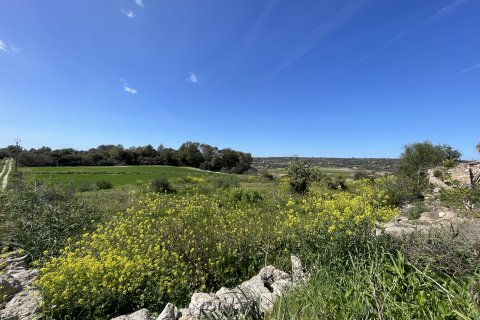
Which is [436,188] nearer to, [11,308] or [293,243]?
[293,243]

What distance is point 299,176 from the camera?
15633 millimetres

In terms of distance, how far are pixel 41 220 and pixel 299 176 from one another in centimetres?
1233

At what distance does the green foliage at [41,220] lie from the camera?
595 cm

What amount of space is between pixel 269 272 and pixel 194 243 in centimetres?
162

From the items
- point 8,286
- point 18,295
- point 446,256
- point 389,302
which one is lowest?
point 18,295

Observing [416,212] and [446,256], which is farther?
[416,212]

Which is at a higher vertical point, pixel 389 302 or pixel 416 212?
pixel 389 302

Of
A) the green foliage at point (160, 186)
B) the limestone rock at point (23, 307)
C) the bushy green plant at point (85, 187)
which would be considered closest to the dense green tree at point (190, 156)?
the bushy green plant at point (85, 187)

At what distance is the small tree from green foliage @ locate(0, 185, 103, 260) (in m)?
10.6

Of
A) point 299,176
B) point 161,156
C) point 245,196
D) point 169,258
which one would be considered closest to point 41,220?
point 169,258

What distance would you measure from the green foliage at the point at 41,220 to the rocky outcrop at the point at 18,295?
46 centimetres

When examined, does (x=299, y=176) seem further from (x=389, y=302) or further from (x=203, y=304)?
(x=389, y=302)

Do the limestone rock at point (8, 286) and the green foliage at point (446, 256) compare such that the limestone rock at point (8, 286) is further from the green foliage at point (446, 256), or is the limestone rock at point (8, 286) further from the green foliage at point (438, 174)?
the green foliage at point (438, 174)

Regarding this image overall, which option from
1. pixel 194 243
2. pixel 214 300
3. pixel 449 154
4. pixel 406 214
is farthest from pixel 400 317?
pixel 449 154
